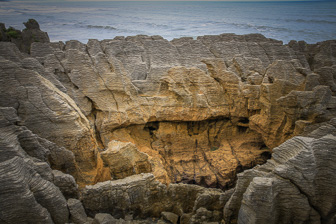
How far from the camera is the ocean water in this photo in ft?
42.0

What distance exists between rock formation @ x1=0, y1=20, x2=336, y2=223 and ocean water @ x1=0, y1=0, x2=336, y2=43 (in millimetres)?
1348

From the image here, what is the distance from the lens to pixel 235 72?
11.1 metres

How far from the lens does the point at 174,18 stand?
23031mm

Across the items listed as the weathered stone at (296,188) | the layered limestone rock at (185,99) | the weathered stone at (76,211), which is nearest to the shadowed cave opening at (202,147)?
the layered limestone rock at (185,99)

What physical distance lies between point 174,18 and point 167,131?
15683 mm

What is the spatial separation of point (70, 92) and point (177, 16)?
55.6 ft

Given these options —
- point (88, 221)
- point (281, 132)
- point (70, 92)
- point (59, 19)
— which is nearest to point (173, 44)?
point (70, 92)

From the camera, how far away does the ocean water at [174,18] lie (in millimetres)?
12791

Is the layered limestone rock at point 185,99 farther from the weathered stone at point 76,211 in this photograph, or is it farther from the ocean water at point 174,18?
the ocean water at point 174,18

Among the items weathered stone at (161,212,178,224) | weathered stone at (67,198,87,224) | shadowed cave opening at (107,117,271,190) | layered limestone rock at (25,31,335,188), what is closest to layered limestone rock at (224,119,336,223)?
weathered stone at (161,212,178,224)

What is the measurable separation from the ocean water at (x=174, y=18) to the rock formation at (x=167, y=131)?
1348 millimetres

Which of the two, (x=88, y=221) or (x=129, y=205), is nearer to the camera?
(x=88, y=221)

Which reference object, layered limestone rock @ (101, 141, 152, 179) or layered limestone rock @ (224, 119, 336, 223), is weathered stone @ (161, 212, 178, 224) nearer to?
layered limestone rock @ (101, 141, 152, 179)

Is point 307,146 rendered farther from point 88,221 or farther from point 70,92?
point 70,92
